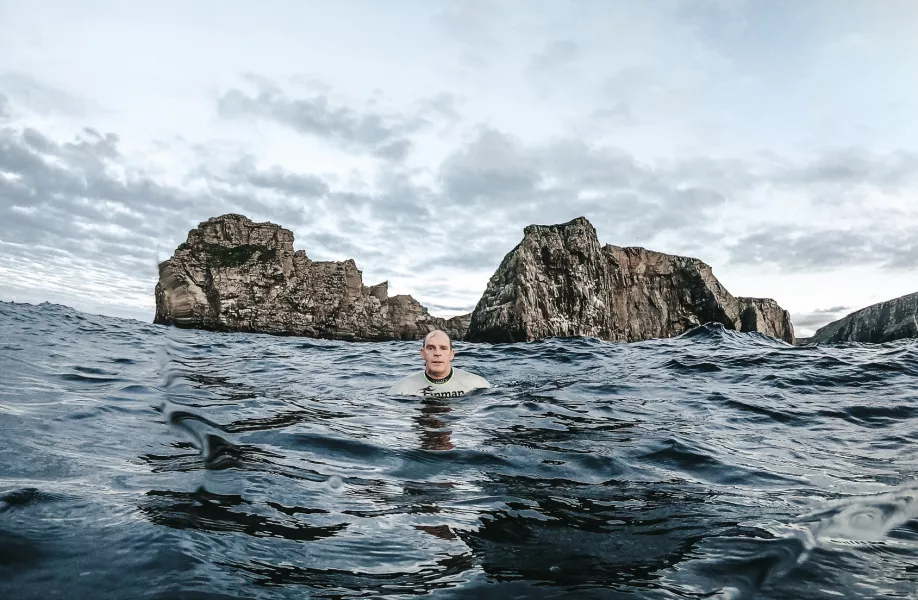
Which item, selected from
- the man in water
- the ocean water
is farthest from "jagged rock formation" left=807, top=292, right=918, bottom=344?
the man in water

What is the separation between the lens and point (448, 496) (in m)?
3.97

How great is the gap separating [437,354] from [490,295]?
114 feet

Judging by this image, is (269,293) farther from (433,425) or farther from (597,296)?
(433,425)

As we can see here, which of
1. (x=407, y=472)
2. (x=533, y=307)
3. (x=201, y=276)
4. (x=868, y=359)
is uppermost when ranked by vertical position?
(x=201, y=276)

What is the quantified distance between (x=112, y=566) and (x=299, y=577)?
82 centimetres

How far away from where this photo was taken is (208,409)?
7312 millimetres

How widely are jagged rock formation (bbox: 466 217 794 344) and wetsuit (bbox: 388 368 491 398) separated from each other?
30944 millimetres

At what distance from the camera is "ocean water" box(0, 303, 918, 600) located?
2498 mm

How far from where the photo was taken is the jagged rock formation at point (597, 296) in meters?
42.8

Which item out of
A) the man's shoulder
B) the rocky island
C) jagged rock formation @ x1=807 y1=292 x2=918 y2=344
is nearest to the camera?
the man's shoulder

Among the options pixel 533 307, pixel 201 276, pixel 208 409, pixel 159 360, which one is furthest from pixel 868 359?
pixel 201 276

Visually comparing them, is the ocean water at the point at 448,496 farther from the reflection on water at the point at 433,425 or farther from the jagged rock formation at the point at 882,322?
the jagged rock formation at the point at 882,322

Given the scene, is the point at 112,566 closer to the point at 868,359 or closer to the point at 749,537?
the point at 749,537

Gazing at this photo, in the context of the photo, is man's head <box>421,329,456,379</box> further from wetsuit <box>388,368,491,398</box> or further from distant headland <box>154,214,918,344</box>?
distant headland <box>154,214,918,344</box>
